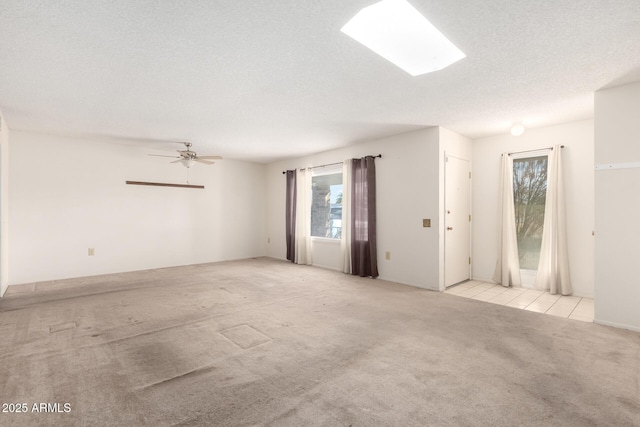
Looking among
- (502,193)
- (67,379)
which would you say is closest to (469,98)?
(502,193)

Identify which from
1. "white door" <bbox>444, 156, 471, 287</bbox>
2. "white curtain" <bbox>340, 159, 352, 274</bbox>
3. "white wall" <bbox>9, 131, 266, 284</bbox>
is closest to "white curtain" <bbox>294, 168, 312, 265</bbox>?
"white curtain" <bbox>340, 159, 352, 274</bbox>

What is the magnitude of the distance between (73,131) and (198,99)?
9.70 feet

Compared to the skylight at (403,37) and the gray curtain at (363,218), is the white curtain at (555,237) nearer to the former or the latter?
the gray curtain at (363,218)

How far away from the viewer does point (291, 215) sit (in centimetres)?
705

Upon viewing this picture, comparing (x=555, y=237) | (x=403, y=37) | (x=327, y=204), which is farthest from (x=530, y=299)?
(x=327, y=204)

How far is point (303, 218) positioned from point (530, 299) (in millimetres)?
4365

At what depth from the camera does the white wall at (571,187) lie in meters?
4.14

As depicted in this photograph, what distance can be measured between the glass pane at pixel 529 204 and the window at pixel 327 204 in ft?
10.4

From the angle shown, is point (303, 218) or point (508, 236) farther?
point (303, 218)

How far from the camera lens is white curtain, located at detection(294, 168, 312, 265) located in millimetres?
6672

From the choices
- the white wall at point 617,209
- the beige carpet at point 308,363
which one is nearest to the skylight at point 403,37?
the white wall at point 617,209

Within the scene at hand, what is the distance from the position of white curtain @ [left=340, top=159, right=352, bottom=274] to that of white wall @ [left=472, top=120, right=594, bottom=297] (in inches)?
93.9

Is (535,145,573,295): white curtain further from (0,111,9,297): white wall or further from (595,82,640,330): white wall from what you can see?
(0,111,9,297): white wall

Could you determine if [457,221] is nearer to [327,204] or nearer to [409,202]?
[409,202]
